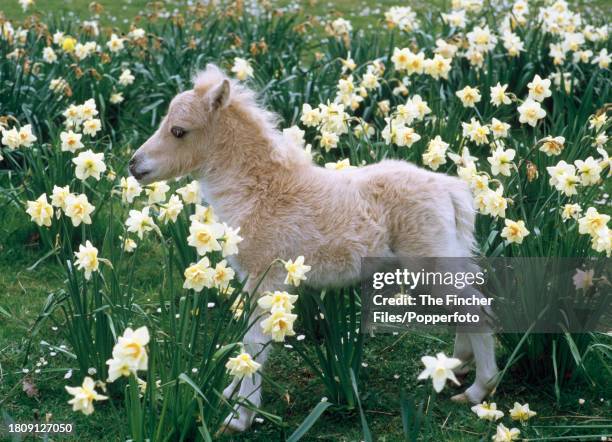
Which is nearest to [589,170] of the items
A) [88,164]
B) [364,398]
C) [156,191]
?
[364,398]

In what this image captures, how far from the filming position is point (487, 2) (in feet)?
29.7

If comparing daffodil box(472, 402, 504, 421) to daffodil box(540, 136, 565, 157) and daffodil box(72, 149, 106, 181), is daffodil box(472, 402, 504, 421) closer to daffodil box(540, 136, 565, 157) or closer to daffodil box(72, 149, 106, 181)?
daffodil box(540, 136, 565, 157)

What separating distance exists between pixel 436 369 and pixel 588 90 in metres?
4.12

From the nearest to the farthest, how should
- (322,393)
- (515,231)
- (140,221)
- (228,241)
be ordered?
(228,241)
(140,221)
(515,231)
(322,393)

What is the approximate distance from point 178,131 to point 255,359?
1.12 meters

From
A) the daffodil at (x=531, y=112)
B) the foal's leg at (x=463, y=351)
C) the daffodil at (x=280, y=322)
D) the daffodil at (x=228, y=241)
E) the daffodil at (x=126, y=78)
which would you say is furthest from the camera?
the daffodil at (x=126, y=78)

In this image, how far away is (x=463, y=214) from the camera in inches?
166

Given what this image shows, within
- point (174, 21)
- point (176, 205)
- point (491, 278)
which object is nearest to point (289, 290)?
point (176, 205)

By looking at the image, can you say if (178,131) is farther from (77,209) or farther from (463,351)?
(463,351)

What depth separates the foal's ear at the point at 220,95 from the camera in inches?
166

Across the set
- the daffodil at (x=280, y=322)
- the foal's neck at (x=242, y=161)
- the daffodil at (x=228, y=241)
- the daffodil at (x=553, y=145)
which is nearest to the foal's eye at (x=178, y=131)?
the foal's neck at (x=242, y=161)

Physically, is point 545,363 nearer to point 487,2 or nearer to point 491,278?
point 491,278

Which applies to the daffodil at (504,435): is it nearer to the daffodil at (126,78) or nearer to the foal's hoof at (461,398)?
the foal's hoof at (461,398)

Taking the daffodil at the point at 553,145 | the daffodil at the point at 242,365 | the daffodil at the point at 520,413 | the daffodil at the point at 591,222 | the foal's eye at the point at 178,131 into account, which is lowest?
the daffodil at the point at 520,413
